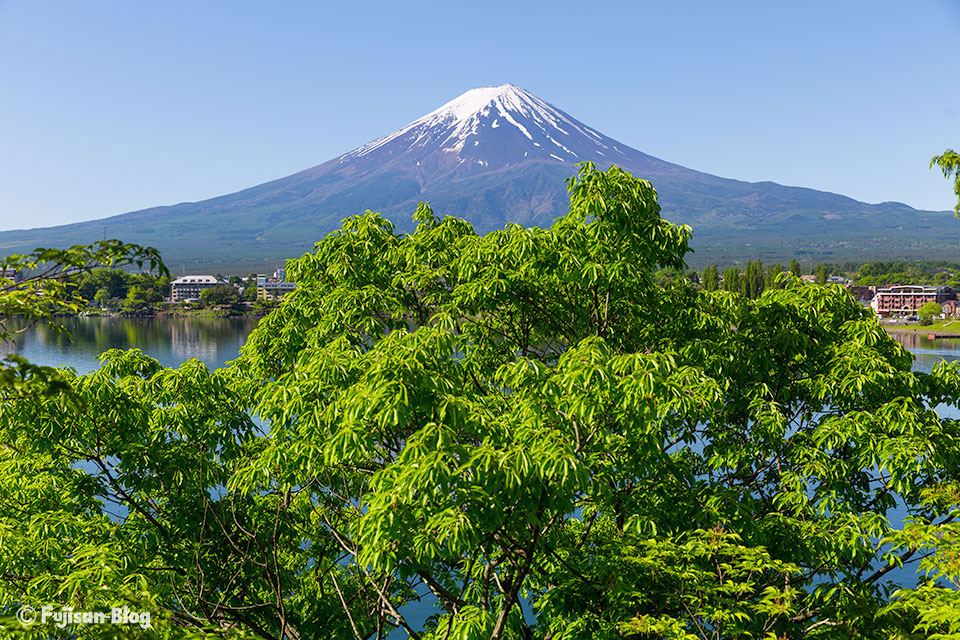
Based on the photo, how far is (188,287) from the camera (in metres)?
121

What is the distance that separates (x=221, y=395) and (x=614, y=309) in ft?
14.6

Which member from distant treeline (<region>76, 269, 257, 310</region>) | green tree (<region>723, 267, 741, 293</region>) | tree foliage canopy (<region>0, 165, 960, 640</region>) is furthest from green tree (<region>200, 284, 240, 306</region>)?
tree foliage canopy (<region>0, 165, 960, 640</region>)

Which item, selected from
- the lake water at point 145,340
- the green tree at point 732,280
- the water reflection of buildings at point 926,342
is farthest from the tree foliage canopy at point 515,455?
the green tree at point 732,280

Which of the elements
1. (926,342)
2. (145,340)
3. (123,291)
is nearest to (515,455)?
(145,340)

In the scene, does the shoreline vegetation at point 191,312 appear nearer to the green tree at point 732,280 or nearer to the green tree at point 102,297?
the green tree at point 102,297

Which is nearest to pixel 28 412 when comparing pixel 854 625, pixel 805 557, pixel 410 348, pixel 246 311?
pixel 410 348

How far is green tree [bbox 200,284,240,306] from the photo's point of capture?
10819cm

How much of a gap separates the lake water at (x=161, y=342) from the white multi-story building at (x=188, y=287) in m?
20.4

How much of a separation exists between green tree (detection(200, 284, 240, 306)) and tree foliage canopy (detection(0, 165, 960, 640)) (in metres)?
106

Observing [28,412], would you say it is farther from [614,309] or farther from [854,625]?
[854,625]

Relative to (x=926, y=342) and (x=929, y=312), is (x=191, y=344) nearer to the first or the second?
(x=926, y=342)

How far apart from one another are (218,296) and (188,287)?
16.6 metres

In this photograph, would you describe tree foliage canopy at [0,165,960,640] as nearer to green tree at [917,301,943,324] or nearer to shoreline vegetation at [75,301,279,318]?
shoreline vegetation at [75,301,279,318]

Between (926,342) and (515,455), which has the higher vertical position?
(515,455)
